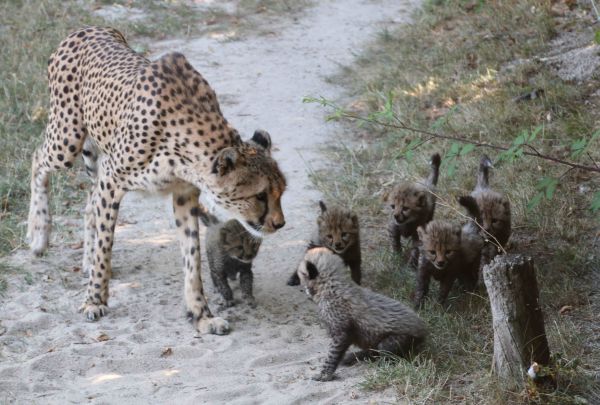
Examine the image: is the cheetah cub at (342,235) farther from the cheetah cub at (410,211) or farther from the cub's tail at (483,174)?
the cub's tail at (483,174)

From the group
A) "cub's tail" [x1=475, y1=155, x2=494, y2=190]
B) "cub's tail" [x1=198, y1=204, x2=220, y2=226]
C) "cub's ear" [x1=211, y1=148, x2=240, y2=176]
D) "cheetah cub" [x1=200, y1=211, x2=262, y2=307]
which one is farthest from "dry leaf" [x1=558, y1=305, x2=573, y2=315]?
"cub's tail" [x1=198, y1=204, x2=220, y2=226]

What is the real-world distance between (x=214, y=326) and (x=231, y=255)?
54 centimetres

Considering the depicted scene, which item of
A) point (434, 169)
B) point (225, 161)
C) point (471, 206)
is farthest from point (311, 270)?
point (434, 169)

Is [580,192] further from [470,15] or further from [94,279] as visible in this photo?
[470,15]

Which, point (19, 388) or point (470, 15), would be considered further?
point (470, 15)

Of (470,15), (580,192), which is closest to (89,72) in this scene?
(580,192)

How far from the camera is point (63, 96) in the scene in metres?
6.22

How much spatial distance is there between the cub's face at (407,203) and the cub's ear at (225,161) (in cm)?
145

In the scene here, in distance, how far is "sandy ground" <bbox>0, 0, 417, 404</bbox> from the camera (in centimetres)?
478

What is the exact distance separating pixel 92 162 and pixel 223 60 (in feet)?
14.8

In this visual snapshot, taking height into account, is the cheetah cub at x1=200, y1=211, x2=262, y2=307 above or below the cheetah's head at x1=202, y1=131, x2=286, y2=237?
below

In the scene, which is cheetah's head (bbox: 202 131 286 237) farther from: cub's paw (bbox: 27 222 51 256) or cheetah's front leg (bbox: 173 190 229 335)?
cub's paw (bbox: 27 222 51 256)

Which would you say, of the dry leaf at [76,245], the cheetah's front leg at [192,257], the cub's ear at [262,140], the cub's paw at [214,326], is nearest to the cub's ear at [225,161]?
the cub's ear at [262,140]

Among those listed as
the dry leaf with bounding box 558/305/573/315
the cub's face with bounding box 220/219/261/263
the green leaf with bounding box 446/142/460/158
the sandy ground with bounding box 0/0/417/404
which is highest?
the green leaf with bounding box 446/142/460/158
